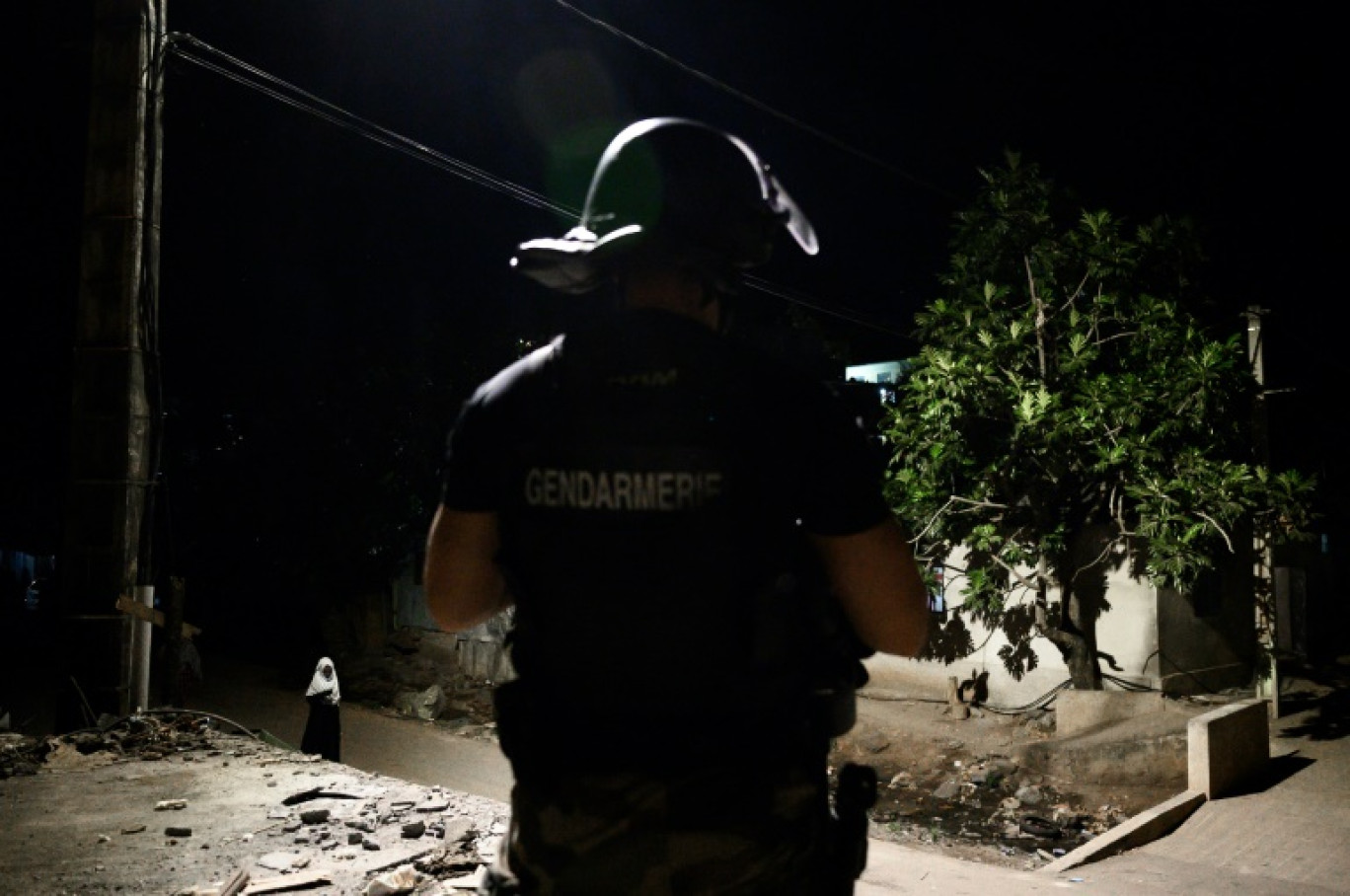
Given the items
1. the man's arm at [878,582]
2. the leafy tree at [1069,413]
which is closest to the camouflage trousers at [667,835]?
the man's arm at [878,582]

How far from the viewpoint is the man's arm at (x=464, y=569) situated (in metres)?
1.57

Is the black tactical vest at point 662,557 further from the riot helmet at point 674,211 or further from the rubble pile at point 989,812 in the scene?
the rubble pile at point 989,812

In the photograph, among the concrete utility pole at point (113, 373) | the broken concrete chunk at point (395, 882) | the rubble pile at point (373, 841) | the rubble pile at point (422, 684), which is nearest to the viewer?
the broken concrete chunk at point (395, 882)

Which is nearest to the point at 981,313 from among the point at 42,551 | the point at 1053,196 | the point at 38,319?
the point at 1053,196

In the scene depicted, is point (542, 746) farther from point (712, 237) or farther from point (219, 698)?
point (219, 698)

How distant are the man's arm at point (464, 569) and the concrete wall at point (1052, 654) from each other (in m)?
12.0

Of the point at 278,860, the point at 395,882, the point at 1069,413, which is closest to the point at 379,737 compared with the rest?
the point at 278,860

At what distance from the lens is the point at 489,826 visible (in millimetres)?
4680

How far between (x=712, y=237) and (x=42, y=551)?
34.9m

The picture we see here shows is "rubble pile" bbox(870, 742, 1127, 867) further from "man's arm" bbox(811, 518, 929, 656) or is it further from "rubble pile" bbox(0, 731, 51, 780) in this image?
"man's arm" bbox(811, 518, 929, 656)

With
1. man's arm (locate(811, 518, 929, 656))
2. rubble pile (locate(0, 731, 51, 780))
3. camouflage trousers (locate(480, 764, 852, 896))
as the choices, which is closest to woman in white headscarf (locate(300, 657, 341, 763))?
rubble pile (locate(0, 731, 51, 780))

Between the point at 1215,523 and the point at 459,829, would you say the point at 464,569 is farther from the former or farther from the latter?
the point at 1215,523

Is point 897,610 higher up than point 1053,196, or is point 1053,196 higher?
point 1053,196

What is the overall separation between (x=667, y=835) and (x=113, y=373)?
724cm
